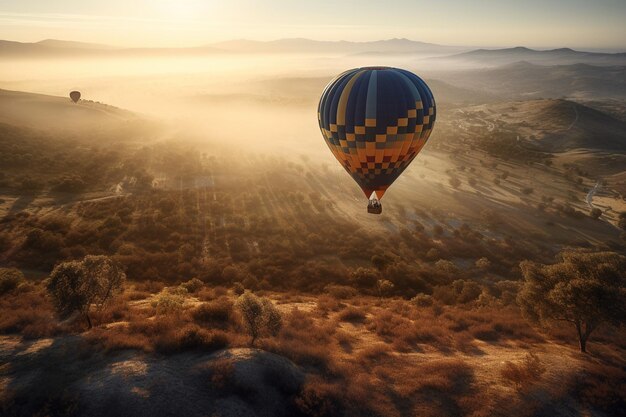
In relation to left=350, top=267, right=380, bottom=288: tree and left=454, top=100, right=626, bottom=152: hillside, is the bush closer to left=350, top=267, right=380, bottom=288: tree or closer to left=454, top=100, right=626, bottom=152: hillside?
left=350, top=267, right=380, bottom=288: tree

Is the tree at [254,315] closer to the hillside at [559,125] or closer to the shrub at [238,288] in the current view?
the shrub at [238,288]

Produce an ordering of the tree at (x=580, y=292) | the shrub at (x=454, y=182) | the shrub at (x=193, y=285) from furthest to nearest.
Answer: the shrub at (x=454, y=182)
the shrub at (x=193, y=285)
the tree at (x=580, y=292)

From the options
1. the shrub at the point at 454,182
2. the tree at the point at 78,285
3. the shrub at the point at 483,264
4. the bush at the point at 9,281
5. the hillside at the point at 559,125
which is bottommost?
the shrub at the point at 483,264

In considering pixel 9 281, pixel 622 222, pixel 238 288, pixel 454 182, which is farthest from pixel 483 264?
pixel 9 281

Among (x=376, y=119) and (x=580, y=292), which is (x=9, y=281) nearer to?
(x=376, y=119)

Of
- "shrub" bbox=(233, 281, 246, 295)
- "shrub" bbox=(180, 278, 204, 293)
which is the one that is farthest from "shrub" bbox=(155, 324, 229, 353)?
"shrub" bbox=(180, 278, 204, 293)

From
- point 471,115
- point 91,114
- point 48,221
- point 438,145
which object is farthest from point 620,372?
point 471,115

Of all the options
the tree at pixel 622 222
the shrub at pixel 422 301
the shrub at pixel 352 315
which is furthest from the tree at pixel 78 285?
the tree at pixel 622 222
